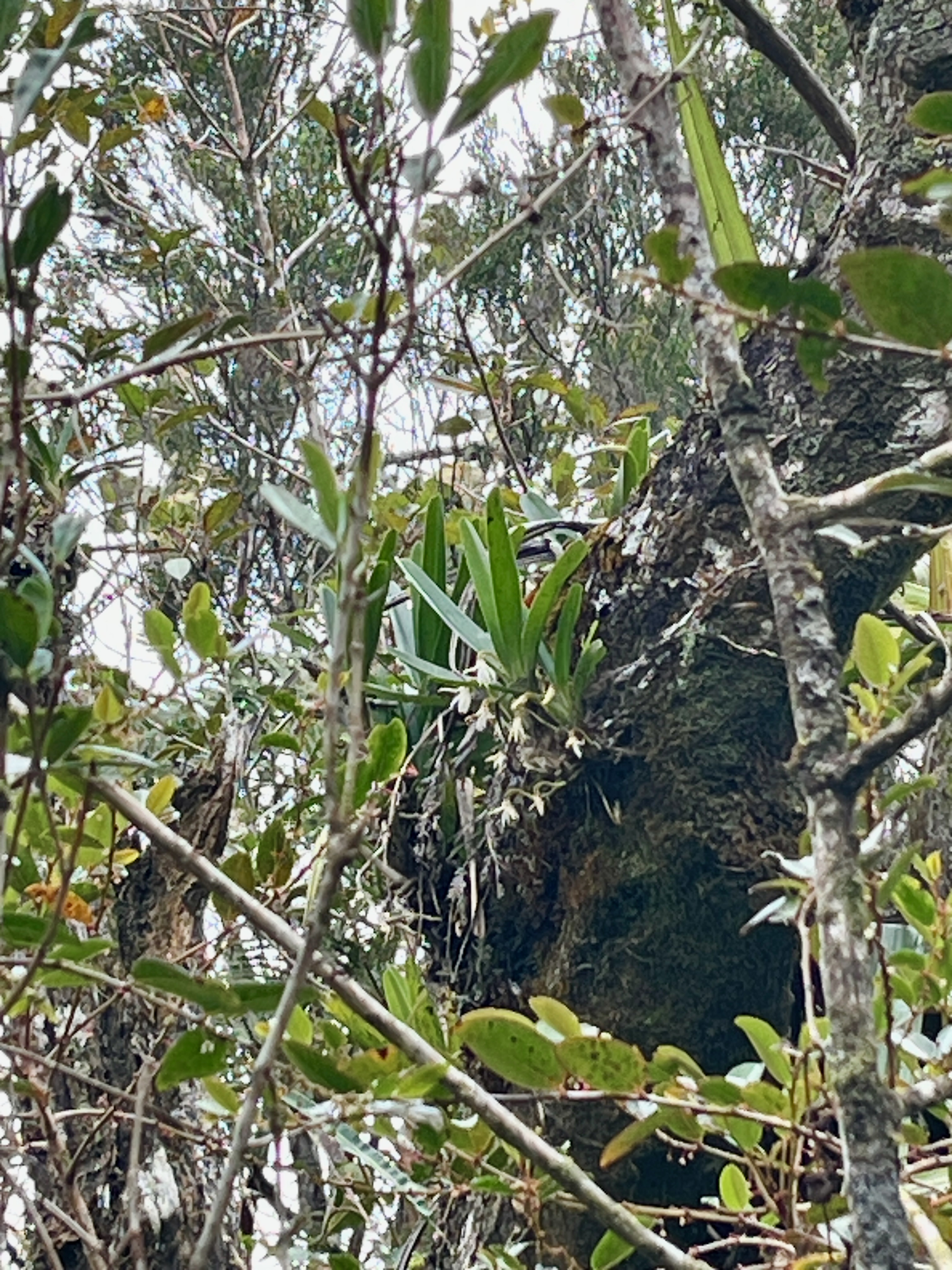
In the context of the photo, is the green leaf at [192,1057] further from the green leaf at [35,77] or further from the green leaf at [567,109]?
the green leaf at [567,109]

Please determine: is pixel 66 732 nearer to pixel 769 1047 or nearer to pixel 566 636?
pixel 769 1047

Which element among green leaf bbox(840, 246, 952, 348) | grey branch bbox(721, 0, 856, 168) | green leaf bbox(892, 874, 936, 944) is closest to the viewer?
green leaf bbox(840, 246, 952, 348)

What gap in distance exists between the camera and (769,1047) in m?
0.73

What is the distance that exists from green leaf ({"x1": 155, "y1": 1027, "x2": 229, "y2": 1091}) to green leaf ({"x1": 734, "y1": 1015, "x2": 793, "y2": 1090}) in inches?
12.5

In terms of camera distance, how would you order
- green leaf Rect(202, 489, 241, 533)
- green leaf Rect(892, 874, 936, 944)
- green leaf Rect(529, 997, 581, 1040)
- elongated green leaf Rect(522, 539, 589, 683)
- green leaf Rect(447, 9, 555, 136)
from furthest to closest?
green leaf Rect(202, 489, 241, 533)
elongated green leaf Rect(522, 539, 589, 683)
green leaf Rect(892, 874, 936, 944)
green leaf Rect(529, 997, 581, 1040)
green leaf Rect(447, 9, 555, 136)

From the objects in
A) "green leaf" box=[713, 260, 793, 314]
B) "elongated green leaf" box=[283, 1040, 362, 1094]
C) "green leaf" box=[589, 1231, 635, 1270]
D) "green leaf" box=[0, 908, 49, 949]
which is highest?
"green leaf" box=[713, 260, 793, 314]

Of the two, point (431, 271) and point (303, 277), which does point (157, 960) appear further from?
point (303, 277)

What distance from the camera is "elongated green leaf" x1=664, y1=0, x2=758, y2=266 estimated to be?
115 centimetres

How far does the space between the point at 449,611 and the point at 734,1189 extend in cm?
60

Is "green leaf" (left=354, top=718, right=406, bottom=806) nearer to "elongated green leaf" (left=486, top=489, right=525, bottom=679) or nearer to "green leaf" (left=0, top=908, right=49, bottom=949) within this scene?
"green leaf" (left=0, top=908, right=49, bottom=949)

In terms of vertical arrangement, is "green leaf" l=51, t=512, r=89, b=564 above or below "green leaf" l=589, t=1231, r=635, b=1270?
above

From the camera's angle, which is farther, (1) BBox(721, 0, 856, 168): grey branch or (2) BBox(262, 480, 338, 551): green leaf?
(1) BBox(721, 0, 856, 168): grey branch

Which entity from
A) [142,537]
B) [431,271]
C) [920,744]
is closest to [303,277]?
[431,271]

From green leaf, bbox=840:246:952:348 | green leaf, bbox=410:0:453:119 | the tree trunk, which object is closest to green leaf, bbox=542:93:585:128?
the tree trunk
